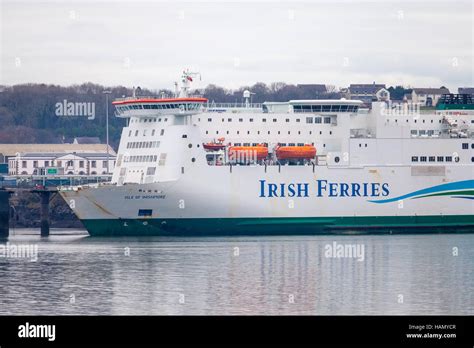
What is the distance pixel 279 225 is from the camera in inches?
2450

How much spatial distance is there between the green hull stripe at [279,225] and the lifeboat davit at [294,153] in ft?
8.97

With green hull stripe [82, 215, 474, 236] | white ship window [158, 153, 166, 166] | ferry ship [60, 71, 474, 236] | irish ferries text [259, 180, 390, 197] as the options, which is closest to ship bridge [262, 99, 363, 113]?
ferry ship [60, 71, 474, 236]

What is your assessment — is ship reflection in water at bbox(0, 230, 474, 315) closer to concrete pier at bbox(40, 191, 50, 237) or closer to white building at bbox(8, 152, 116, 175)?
concrete pier at bbox(40, 191, 50, 237)

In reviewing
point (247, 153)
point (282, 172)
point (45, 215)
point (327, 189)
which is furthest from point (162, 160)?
point (45, 215)

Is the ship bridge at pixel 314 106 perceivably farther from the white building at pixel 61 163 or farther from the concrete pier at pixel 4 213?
the white building at pixel 61 163

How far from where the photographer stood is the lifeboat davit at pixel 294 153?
62.0 metres

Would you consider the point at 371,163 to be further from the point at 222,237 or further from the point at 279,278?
the point at 279,278

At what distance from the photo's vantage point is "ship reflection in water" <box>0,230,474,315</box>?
3750 centimetres

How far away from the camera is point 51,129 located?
118562mm

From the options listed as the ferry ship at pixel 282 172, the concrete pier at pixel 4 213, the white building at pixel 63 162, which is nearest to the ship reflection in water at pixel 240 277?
the ferry ship at pixel 282 172

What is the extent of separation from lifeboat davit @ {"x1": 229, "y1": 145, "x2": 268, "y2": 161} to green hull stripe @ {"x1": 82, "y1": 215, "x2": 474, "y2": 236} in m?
2.71

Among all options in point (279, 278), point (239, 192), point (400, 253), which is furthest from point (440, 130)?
point (279, 278)

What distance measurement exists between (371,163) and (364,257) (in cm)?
1308
